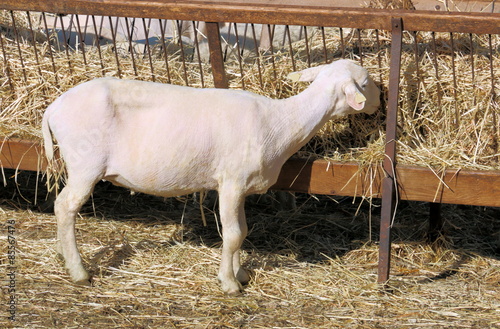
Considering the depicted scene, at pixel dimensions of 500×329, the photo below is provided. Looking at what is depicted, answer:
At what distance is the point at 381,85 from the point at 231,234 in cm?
138

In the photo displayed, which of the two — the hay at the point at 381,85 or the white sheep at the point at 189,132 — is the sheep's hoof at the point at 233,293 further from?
the hay at the point at 381,85

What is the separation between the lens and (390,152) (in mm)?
4887

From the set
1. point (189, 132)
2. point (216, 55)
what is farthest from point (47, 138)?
point (216, 55)

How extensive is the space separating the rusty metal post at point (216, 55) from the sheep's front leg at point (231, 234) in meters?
0.76

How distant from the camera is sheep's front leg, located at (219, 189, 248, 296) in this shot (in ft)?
15.8

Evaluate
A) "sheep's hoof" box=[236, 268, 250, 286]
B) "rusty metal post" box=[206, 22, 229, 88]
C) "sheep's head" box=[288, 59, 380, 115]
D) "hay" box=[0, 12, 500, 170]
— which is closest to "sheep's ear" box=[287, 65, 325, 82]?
"sheep's head" box=[288, 59, 380, 115]

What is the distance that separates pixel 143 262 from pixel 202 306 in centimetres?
77

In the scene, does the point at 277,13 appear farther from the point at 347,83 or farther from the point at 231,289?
the point at 231,289

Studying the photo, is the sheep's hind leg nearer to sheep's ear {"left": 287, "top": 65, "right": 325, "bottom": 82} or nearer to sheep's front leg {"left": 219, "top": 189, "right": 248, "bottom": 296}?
sheep's front leg {"left": 219, "top": 189, "right": 248, "bottom": 296}

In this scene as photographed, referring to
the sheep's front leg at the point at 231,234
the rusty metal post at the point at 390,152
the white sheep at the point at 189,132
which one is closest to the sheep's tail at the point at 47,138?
the white sheep at the point at 189,132

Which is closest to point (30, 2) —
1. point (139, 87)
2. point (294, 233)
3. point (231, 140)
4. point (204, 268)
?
point (139, 87)

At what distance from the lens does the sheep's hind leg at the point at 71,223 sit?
4793mm

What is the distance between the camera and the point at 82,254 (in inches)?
217

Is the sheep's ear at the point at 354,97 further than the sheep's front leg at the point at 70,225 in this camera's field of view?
No
